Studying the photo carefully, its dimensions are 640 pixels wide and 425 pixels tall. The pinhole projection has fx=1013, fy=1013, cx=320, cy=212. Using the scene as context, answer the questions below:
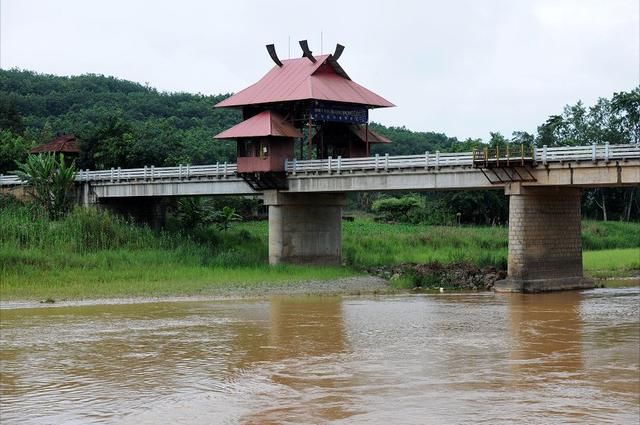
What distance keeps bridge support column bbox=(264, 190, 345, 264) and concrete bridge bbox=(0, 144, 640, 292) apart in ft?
0.19

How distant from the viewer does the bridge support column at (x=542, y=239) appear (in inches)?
1841

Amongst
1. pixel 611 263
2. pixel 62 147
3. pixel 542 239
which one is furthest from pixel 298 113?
pixel 62 147

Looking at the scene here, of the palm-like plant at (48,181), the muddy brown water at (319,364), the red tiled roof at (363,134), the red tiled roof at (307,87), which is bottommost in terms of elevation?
the muddy brown water at (319,364)

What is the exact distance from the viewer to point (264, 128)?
180 ft

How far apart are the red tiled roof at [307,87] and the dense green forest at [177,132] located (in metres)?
16.3

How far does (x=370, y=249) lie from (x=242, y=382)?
43966 mm

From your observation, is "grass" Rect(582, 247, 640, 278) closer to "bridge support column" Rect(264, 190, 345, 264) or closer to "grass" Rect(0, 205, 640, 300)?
"grass" Rect(0, 205, 640, 300)

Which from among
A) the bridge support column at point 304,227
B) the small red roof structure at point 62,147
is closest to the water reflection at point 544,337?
the bridge support column at point 304,227

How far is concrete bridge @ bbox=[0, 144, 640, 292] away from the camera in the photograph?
145 feet

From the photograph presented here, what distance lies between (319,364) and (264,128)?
3148 centimetres

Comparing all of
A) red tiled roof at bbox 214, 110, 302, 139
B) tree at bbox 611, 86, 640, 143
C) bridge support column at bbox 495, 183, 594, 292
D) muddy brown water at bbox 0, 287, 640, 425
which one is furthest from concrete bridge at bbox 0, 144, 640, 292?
tree at bbox 611, 86, 640, 143

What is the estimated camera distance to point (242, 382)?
22.5 m

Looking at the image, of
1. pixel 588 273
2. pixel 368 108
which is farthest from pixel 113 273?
pixel 588 273

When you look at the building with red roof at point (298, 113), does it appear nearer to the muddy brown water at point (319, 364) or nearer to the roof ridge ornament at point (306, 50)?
the roof ridge ornament at point (306, 50)
